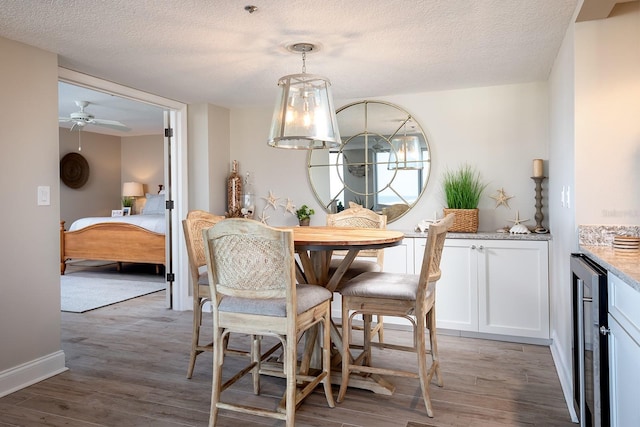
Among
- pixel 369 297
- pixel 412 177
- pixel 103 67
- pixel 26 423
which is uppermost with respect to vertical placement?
pixel 103 67

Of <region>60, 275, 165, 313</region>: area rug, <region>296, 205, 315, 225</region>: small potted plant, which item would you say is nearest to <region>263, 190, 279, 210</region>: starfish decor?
<region>296, 205, 315, 225</region>: small potted plant

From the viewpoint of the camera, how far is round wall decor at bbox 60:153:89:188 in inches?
303

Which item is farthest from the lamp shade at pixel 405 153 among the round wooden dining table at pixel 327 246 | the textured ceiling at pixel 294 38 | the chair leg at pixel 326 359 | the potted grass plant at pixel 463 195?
the chair leg at pixel 326 359

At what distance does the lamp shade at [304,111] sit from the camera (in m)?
2.49

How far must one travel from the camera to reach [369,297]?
7.88 feet

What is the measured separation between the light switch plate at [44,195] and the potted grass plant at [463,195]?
300 centimetres

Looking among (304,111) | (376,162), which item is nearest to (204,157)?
(376,162)

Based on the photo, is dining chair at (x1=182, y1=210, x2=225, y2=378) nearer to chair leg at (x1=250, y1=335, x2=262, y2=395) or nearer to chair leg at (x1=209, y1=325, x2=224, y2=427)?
chair leg at (x1=250, y1=335, x2=262, y2=395)

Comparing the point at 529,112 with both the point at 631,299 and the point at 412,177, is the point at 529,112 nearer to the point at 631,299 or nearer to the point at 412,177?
the point at 412,177

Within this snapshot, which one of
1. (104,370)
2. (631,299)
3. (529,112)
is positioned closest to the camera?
(631,299)

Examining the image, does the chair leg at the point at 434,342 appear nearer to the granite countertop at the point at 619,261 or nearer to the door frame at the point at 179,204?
the granite countertop at the point at 619,261

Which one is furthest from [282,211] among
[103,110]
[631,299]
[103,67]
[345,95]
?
[631,299]

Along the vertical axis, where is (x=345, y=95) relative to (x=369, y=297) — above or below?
above

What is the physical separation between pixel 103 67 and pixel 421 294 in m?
2.73
